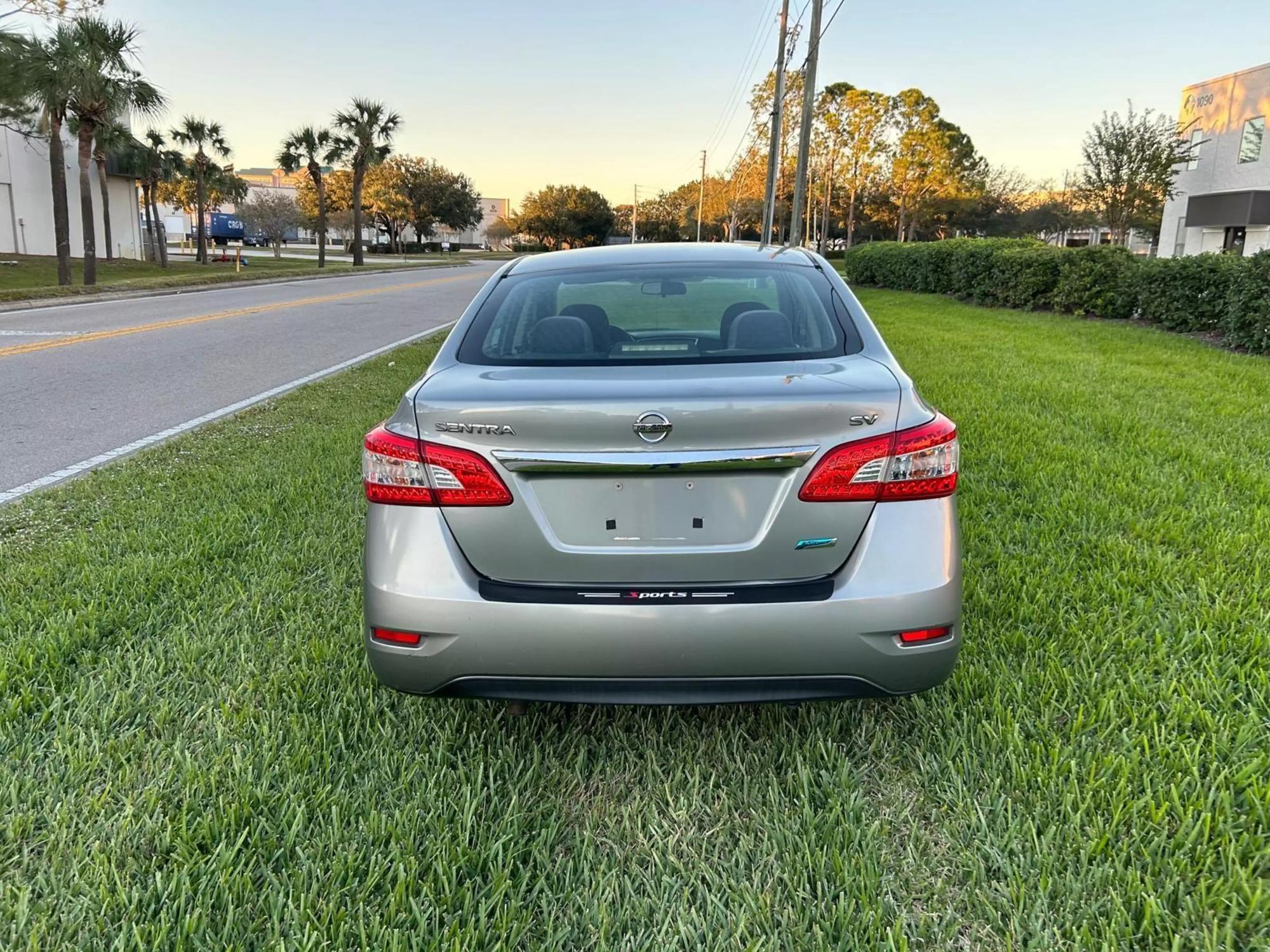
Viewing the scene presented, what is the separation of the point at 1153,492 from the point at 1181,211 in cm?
4342

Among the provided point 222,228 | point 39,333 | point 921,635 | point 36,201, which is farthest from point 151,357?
point 222,228

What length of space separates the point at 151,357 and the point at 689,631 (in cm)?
1078

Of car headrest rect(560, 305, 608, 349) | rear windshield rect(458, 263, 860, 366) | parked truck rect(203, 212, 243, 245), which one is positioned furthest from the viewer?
parked truck rect(203, 212, 243, 245)

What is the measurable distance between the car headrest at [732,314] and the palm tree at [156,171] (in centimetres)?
4310

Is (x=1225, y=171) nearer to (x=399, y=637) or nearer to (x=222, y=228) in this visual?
(x=399, y=637)

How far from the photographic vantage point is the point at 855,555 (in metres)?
2.20

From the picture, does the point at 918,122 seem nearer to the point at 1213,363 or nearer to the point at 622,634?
the point at 1213,363

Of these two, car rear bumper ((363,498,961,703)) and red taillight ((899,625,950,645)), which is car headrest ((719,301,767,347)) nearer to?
car rear bumper ((363,498,961,703))

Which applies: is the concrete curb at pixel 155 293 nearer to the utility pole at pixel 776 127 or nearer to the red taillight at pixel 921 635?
the utility pole at pixel 776 127

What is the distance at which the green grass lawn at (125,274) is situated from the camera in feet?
71.0

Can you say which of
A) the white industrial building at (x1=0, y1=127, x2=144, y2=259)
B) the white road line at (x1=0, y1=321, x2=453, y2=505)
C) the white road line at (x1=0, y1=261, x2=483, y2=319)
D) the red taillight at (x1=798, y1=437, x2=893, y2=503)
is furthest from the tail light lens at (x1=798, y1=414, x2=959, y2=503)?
the white industrial building at (x1=0, y1=127, x2=144, y2=259)

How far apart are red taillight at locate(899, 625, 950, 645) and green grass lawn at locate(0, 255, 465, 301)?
22306 millimetres

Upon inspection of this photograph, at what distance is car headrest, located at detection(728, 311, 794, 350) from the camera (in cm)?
276

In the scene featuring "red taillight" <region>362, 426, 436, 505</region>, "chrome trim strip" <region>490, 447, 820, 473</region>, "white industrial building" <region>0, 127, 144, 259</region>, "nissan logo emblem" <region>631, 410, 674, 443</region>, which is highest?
"white industrial building" <region>0, 127, 144, 259</region>
